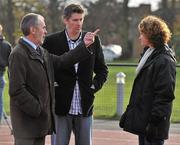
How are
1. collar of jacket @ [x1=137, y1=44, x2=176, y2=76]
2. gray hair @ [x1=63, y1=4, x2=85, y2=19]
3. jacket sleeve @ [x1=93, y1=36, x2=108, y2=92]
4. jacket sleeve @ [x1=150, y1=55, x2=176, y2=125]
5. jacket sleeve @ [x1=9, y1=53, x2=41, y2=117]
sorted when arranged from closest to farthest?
jacket sleeve @ [x1=9, y1=53, x2=41, y2=117] < jacket sleeve @ [x1=150, y1=55, x2=176, y2=125] < collar of jacket @ [x1=137, y1=44, x2=176, y2=76] < gray hair @ [x1=63, y1=4, x2=85, y2=19] < jacket sleeve @ [x1=93, y1=36, x2=108, y2=92]

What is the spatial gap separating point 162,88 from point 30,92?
1246 millimetres

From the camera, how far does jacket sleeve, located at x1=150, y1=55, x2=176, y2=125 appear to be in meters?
4.97

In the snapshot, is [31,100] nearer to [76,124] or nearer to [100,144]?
[76,124]

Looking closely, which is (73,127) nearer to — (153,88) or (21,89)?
(153,88)

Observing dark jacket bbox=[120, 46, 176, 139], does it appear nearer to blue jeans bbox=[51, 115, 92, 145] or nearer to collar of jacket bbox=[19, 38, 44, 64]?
blue jeans bbox=[51, 115, 92, 145]

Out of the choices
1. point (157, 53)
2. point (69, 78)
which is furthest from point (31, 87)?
point (157, 53)

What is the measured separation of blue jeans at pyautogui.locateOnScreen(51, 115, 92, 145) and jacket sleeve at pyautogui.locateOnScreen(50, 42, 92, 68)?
1.94 feet

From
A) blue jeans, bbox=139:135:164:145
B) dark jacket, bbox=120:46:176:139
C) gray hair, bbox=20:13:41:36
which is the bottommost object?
blue jeans, bbox=139:135:164:145

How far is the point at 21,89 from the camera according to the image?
455cm

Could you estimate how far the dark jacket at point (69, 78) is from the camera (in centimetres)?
532

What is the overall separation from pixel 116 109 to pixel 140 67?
5.68 meters

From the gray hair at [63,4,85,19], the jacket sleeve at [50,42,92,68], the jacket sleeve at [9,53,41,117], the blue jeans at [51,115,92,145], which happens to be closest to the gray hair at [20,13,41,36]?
the jacket sleeve at [9,53,41,117]

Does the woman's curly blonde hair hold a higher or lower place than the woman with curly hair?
higher

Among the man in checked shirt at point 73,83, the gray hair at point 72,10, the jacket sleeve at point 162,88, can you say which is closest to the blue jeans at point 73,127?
the man in checked shirt at point 73,83
